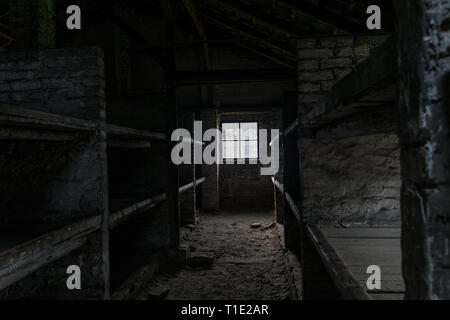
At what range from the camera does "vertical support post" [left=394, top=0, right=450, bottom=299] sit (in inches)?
29.3

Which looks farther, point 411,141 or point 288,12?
point 288,12

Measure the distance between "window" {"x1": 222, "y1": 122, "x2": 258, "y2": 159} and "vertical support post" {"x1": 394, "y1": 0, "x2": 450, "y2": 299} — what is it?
34.2 ft

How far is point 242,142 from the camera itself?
1135 centimetres

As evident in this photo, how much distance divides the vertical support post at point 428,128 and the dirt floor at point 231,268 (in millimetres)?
3694

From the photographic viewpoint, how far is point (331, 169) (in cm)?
298

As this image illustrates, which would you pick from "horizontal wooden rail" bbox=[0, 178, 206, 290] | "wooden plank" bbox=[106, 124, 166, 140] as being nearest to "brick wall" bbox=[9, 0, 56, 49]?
"wooden plank" bbox=[106, 124, 166, 140]

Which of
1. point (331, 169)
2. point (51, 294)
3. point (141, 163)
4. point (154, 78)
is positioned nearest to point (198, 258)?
point (141, 163)

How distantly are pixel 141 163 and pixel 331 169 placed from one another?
355 centimetres

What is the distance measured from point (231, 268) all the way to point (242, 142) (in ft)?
21.6

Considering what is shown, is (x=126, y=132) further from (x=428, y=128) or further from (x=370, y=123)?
(x=428, y=128)

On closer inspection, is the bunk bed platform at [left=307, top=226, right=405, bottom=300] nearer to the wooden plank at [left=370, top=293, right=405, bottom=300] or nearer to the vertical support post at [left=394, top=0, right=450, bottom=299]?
the wooden plank at [left=370, top=293, right=405, bottom=300]

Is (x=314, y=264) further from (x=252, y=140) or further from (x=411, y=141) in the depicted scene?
(x=252, y=140)

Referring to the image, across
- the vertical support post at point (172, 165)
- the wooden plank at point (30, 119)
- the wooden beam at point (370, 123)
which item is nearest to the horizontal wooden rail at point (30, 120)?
the wooden plank at point (30, 119)

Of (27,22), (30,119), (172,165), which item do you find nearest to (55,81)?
(27,22)
